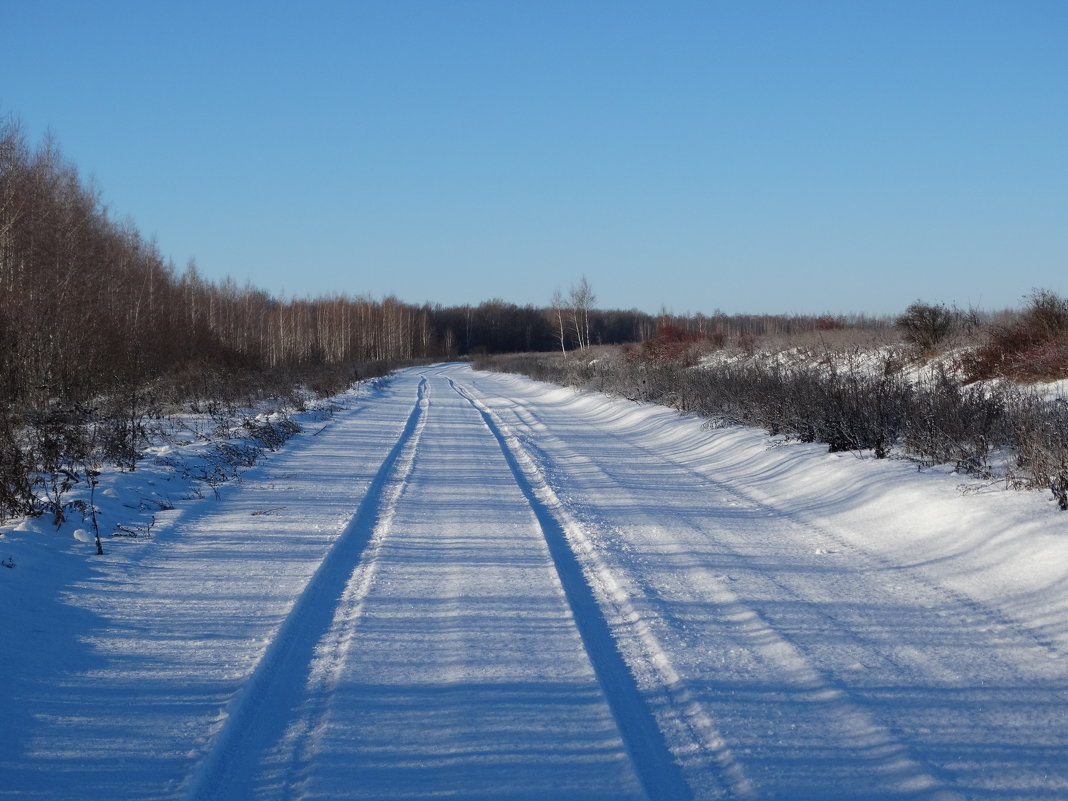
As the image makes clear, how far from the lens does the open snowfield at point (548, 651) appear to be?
3.34 metres

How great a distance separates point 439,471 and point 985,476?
288 inches

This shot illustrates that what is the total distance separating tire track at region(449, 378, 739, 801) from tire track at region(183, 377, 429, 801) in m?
1.52

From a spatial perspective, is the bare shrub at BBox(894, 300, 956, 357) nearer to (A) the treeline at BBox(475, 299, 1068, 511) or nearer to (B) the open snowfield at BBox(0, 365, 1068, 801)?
(A) the treeline at BBox(475, 299, 1068, 511)

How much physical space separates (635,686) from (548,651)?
0.65m

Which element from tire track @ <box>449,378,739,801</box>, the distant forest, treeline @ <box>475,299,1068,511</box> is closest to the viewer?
tire track @ <box>449,378,739,801</box>

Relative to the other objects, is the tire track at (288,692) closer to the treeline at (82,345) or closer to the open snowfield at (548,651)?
the open snowfield at (548,651)

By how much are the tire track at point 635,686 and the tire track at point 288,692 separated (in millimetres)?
1515

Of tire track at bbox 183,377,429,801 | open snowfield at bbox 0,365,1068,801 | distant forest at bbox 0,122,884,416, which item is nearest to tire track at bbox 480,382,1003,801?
open snowfield at bbox 0,365,1068,801

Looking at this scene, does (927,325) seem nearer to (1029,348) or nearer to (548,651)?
(1029,348)

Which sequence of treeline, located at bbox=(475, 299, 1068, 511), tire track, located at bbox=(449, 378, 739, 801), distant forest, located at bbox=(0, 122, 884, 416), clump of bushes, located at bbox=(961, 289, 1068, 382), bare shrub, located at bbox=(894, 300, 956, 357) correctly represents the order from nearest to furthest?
tire track, located at bbox=(449, 378, 739, 801) → treeline, located at bbox=(475, 299, 1068, 511) → clump of bushes, located at bbox=(961, 289, 1068, 382) → distant forest, located at bbox=(0, 122, 884, 416) → bare shrub, located at bbox=(894, 300, 956, 357)

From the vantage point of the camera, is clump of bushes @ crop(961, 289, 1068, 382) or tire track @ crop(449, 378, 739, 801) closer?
tire track @ crop(449, 378, 739, 801)

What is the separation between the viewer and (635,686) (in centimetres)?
414

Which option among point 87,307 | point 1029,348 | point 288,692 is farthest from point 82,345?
point 1029,348

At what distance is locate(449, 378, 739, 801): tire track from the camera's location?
3277 mm
